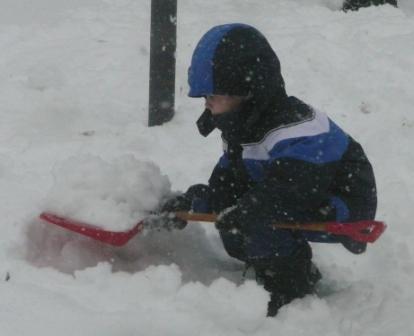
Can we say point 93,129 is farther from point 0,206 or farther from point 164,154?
point 0,206

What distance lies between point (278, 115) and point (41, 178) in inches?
52.0

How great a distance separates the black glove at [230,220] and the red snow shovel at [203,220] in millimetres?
64

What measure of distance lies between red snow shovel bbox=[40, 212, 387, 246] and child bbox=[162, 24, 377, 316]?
0.12ft

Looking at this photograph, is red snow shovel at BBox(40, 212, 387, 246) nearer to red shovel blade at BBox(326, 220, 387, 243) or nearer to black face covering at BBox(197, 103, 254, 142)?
red shovel blade at BBox(326, 220, 387, 243)

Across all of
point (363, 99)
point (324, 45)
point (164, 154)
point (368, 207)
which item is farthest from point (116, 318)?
point (324, 45)

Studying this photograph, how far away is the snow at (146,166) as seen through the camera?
87.4 inches

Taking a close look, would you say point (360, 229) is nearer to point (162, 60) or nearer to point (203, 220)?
point (203, 220)

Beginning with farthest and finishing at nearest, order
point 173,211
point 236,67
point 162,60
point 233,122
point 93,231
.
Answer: point 162,60 < point 173,211 < point 93,231 < point 233,122 < point 236,67

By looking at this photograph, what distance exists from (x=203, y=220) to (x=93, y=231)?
45 centimetres

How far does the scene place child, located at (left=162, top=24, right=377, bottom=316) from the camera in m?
2.44

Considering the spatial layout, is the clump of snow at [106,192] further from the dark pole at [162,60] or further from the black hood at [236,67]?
the dark pole at [162,60]

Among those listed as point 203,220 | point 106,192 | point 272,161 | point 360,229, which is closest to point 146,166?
point 106,192

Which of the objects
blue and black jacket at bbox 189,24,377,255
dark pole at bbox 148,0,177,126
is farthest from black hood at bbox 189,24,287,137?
dark pole at bbox 148,0,177,126

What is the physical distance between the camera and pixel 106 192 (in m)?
2.86
